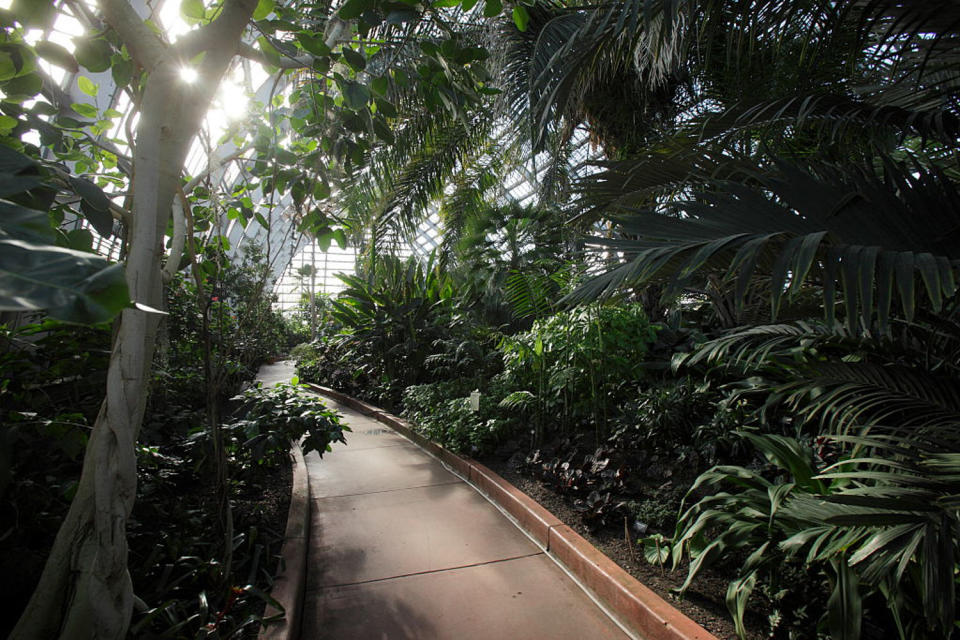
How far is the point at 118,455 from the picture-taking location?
1.38 meters

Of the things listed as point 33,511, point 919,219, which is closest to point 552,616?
point 919,219

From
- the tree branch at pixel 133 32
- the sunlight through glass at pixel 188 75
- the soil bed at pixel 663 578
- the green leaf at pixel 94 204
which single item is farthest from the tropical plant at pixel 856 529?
the tree branch at pixel 133 32

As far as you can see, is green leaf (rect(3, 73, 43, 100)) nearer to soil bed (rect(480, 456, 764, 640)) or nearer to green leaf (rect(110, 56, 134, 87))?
green leaf (rect(110, 56, 134, 87))

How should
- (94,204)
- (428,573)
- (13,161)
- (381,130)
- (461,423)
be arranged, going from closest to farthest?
1. (13,161)
2. (94,204)
3. (381,130)
4. (428,573)
5. (461,423)

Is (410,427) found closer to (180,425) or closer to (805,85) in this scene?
(180,425)

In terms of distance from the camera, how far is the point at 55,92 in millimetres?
1997

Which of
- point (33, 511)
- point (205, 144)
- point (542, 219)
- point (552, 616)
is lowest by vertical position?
point (552, 616)

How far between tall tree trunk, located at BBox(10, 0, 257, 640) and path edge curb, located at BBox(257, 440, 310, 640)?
2.23ft

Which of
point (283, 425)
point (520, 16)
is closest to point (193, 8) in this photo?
Answer: point (520, 16)

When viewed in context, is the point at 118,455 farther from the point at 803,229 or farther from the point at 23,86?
the point at 803,229

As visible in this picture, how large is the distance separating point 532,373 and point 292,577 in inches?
113

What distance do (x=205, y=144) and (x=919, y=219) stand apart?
284 cm

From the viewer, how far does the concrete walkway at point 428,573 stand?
2.17 meters

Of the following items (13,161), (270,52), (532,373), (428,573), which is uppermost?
(270,52)
